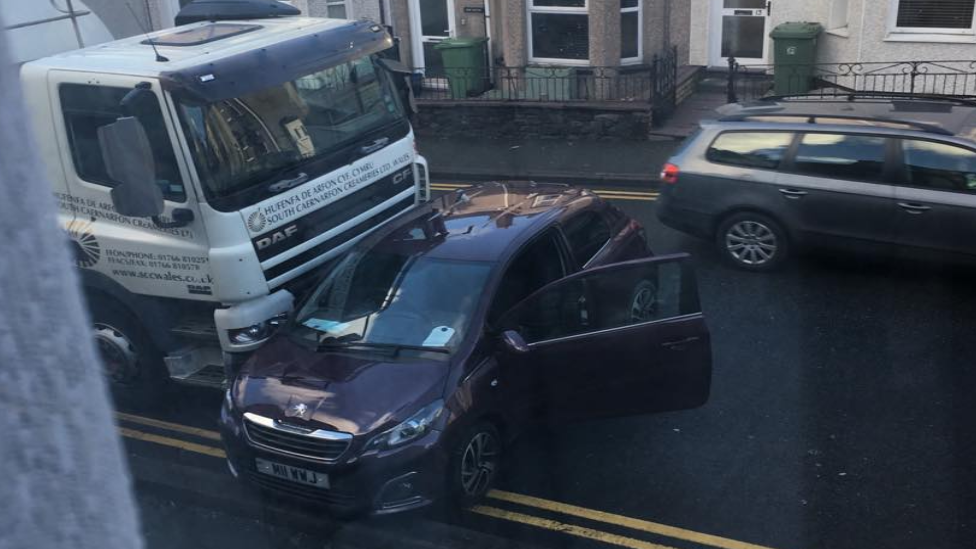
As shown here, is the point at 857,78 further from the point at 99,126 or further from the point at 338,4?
the point at 99,126

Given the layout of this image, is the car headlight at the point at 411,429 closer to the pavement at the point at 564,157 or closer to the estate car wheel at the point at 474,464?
the estate car wheel at the point at 474,464

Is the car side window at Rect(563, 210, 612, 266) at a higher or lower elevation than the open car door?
higher

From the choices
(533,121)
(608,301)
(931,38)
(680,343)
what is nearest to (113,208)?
(608,301)

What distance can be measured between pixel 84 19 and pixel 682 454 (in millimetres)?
8314

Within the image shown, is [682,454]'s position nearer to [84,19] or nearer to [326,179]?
[326,179]

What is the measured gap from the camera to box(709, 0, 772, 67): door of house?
16938mm

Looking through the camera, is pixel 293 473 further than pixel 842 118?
No

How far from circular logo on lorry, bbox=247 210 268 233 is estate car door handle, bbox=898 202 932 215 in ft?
18.1

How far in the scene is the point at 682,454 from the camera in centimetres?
628

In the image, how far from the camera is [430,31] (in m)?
18.0

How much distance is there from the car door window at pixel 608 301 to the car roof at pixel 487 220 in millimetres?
478

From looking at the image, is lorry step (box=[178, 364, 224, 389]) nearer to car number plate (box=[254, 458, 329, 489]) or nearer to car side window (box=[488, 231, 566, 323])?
car number plate (box=[254, 458, 329, 489])

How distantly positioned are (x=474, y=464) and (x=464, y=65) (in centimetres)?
1187

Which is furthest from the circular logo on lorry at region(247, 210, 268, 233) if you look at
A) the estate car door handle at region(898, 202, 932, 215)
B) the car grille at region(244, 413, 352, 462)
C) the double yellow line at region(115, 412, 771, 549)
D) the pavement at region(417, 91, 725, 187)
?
the pavement at region(417, 91, 725, 187)
